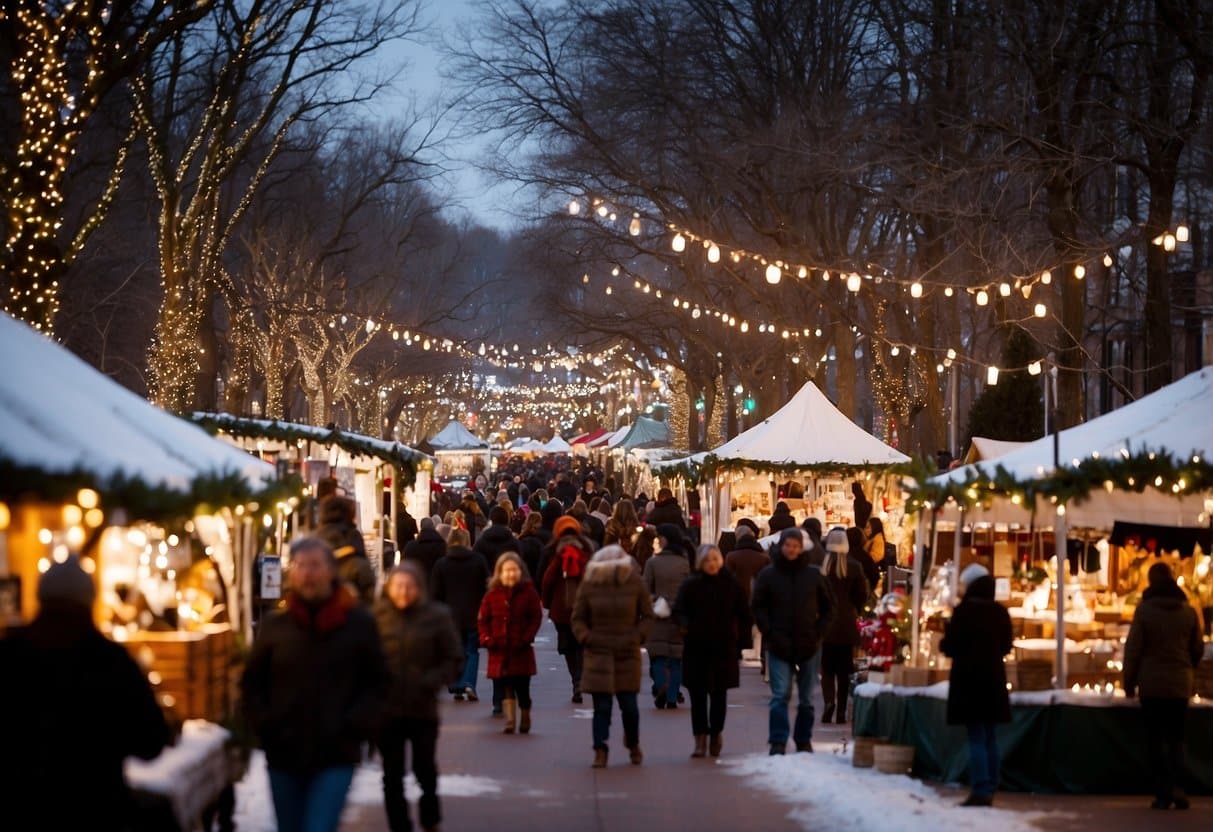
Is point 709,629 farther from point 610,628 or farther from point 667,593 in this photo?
point 667,593

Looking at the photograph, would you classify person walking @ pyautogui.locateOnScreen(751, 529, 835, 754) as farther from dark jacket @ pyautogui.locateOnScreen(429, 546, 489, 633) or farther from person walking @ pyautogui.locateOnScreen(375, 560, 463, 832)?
person walking @ pyautogui.locateOnScreen(375, 560, 463, 832)

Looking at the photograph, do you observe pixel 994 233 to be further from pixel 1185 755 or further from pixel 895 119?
pixel 1185 755

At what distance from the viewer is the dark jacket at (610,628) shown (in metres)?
13.2

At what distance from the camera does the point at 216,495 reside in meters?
9.60

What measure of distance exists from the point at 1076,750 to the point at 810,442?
15.7 metres

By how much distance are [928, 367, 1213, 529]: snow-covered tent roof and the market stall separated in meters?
11.6

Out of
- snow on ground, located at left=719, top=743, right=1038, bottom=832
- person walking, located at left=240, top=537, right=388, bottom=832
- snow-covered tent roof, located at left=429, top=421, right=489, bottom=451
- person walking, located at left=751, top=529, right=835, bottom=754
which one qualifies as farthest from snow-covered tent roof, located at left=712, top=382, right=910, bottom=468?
snow-covered tent roof, located at left=429, top=421, right=489, bottom=451

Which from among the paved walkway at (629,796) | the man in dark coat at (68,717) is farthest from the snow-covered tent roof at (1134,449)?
the man in dark coat at (68,717)

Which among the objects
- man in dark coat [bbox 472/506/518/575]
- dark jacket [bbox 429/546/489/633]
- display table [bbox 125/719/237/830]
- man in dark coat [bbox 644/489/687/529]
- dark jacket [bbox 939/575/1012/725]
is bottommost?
display table [bbox 125/719/237/830]

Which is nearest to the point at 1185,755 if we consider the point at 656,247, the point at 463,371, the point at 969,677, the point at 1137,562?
the point at 969,677

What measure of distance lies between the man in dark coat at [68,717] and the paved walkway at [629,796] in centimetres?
438

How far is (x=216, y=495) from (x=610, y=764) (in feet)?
16.2

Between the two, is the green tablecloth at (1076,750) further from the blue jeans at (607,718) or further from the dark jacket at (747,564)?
the dark jacket at (747,564)

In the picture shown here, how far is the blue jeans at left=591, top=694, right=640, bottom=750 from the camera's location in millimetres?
13242
